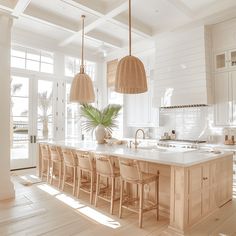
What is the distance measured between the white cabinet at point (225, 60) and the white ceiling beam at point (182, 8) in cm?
106

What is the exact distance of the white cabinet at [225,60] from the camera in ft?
16.2

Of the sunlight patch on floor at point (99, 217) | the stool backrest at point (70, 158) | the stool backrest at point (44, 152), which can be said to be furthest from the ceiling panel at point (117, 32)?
the sunlight patch on floor at point (99, 217)

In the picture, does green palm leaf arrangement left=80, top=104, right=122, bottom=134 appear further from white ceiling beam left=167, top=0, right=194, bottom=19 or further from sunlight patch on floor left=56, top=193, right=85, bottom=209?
white ceiling beam left=167, top=0, right=194, bottom=19

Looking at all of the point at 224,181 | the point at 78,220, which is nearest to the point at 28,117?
the point at 78,220

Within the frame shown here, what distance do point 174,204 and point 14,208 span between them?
236 centimetres

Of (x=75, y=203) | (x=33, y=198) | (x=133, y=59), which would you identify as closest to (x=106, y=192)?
Answer: (x=75, y=203)

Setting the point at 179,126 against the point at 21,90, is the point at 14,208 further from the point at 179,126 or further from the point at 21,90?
the point at 179,126

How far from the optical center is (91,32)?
6109 millimetres

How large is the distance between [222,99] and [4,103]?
4359 mm

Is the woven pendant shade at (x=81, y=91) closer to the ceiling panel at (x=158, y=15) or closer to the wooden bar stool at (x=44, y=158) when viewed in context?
the wooden bar stool at (x=44, y=158)

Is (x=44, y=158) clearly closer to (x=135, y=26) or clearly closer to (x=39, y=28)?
(x=39, y=28)

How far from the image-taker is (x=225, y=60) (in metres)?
5.02

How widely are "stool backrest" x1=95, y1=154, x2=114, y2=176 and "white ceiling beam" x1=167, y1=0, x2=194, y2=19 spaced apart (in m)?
3.24

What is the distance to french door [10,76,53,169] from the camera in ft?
19.7
